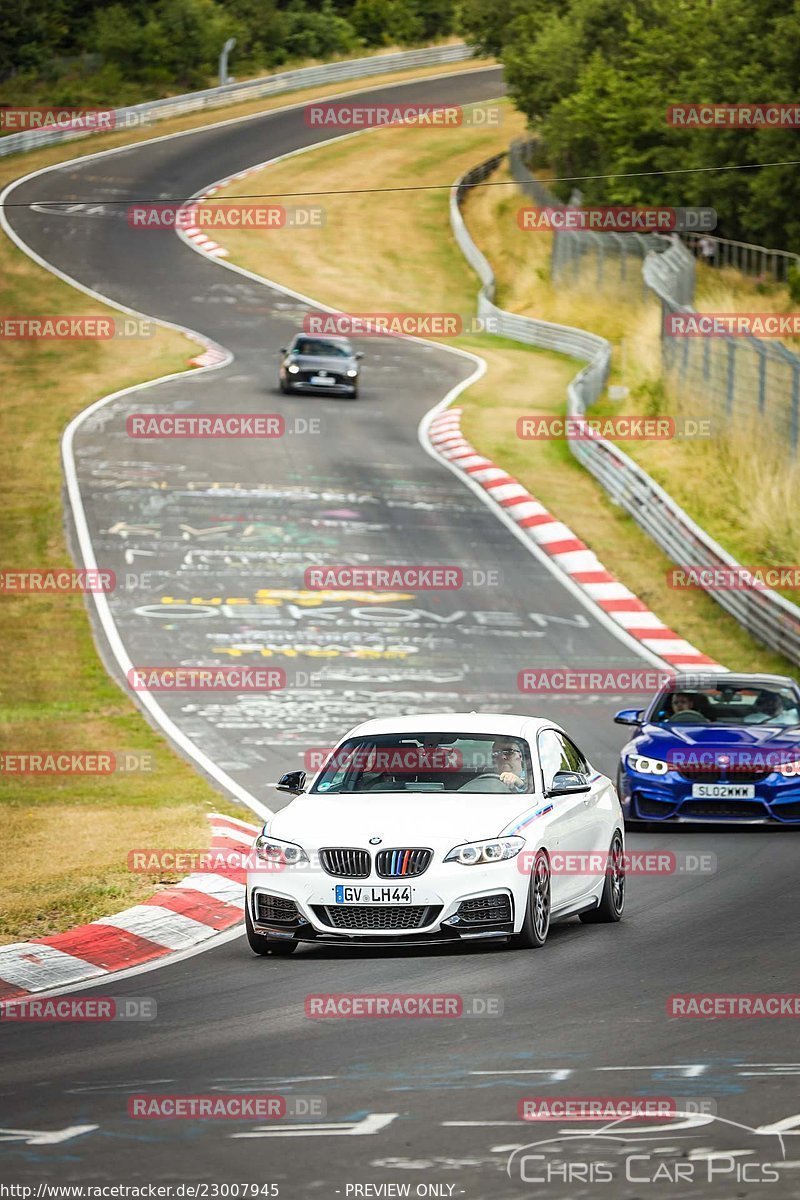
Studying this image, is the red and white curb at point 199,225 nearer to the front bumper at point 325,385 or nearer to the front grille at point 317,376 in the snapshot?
the front bumper at point 325,385

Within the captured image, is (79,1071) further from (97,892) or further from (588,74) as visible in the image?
(588,74)

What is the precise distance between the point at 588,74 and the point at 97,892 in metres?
55.0

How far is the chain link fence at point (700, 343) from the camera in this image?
107ft

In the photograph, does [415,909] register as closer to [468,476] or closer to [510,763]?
[510,763]

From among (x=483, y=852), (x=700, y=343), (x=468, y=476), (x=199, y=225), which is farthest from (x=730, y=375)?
(x=199, y=225)

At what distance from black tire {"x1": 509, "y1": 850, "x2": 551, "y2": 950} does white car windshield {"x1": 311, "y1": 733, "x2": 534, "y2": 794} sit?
67cm

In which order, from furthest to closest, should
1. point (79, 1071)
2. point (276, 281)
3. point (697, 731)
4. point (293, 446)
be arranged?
point (276, 281)
point (293, 446)
point (697, 731)
point (79, 1071)

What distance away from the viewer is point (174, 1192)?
6508mm

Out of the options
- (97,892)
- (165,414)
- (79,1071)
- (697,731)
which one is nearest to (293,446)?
(165,414)

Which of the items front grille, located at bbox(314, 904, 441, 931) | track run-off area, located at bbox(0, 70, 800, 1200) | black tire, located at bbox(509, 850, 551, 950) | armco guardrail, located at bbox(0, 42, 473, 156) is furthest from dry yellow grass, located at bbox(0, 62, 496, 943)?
armco guardrail, located at bbox(0, 42, 473, 156)

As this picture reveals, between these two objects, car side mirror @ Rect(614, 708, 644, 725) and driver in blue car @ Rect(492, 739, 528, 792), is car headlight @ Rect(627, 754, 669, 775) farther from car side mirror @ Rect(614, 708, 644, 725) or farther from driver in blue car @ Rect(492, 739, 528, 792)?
driver in blue car @ Rect(492, 739, 528, 792)

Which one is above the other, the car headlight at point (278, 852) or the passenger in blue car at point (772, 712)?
the car headlight at point (278, 852)

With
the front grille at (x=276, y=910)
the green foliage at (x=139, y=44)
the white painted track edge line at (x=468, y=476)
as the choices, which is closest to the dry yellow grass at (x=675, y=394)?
the white painted track edge line at (x=468, y=476)

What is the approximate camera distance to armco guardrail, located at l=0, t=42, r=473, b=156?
7794 centimetres
